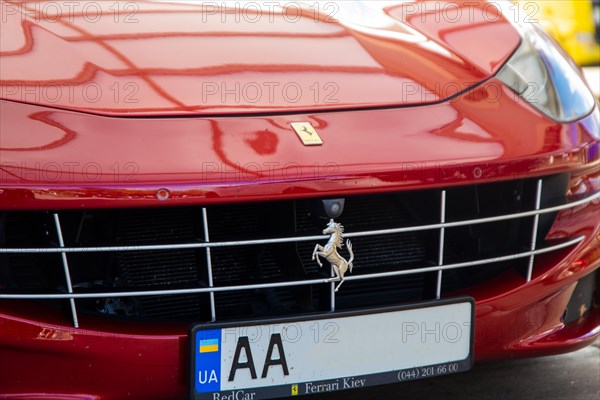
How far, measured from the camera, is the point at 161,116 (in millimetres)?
2268

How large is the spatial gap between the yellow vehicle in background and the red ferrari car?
519 cm

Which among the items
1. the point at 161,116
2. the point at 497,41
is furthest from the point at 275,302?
the point at 497,41

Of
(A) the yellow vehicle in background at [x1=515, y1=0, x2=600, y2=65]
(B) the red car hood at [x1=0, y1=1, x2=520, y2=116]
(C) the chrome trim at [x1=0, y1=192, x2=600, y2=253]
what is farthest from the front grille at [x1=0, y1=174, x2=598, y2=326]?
(A) the yellow vehicle in background at [x1=515, y1=0, x2=600, y2=65]

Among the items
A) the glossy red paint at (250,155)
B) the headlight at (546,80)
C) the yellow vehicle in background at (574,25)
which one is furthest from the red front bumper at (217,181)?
the yellow vehicle in background at (574,25)

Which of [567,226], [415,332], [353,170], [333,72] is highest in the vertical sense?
[333,72]

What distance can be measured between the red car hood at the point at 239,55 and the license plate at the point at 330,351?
1.60 feet

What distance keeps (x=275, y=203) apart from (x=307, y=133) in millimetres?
182

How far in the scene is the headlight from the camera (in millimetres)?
2615

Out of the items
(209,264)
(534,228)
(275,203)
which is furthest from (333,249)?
(534,228)

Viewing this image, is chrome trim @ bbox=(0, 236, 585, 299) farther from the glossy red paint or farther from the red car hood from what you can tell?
the red car hood

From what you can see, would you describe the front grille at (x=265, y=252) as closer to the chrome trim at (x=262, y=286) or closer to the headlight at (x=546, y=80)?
the chrome trim at (x=262, y=286)

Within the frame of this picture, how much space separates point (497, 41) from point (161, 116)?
102 centimetres

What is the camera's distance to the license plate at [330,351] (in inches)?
85.9

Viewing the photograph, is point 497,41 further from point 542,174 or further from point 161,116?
point 161,116
